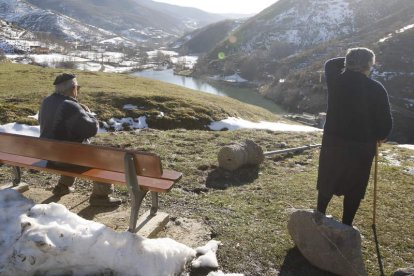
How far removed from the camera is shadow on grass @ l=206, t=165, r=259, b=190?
923cm

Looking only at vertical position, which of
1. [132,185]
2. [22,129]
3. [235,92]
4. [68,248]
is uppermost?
[132,185]

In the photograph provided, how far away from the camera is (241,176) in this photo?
9.94 m

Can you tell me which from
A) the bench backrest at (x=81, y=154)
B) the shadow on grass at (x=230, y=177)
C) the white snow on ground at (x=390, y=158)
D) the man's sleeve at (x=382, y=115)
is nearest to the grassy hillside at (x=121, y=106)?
the white snow on ground at (x=390, y=158)

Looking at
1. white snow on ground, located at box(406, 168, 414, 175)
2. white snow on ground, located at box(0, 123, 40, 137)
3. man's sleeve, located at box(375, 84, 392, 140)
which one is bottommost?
white snow on ground, located at box(0, 123, 40, 137)

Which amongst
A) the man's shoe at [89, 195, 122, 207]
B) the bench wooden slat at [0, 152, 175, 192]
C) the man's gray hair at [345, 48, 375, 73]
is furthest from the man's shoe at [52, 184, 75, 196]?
the man's gray hair at [345, 48, 375, 73]

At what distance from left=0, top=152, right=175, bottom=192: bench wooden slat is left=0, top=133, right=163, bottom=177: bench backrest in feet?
0.70

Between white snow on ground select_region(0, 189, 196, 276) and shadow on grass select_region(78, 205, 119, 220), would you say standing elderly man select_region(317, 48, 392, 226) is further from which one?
shadow on grass select_region(78, 205, 119, 220)

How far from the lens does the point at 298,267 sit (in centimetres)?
550

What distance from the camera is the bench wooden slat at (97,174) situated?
5.29 metres

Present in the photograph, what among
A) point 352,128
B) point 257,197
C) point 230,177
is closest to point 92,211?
point 257,197

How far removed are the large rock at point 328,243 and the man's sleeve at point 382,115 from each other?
141 centimetres

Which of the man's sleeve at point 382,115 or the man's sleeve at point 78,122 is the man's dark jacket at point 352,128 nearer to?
the man's sleeve at point 382,115

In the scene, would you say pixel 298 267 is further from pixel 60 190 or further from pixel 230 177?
pixel 60 190

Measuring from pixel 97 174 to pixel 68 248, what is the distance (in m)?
1.65
